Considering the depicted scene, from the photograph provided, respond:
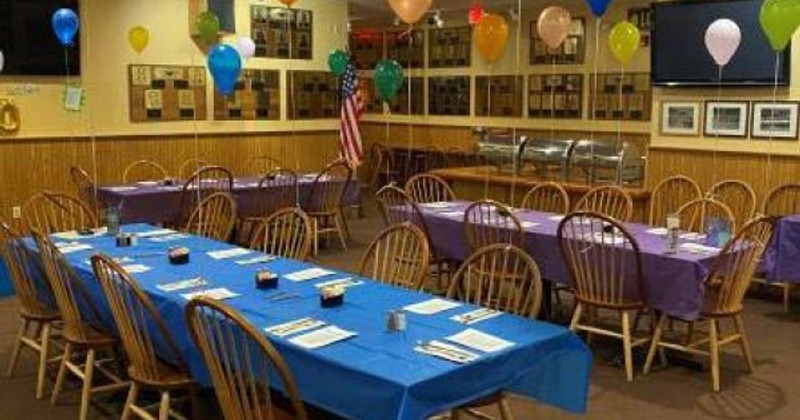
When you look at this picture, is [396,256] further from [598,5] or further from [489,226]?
[598,5]

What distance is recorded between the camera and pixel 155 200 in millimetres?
6777

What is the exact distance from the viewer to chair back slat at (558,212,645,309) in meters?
4.23

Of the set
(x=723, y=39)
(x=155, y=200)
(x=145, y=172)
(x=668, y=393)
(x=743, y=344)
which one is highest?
(x=723, y=39)

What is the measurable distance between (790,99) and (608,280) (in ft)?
9.30

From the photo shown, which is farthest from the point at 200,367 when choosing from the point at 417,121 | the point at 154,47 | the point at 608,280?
the point at 417,121

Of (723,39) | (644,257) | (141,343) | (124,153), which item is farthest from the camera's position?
(124,153)

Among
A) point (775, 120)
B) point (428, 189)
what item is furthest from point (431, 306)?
point (775, 120)

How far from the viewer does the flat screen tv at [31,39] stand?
7.38 meters

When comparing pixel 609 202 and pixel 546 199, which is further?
pixel 546 199

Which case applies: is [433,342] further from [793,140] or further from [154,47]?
[154,47]

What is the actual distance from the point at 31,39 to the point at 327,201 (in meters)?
3.18

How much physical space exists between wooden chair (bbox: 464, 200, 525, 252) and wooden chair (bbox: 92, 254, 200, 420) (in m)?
2.42

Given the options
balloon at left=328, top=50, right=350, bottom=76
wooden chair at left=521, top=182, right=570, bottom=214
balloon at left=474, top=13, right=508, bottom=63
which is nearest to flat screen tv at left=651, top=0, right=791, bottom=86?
balloon at left=474, top=13, right=508, bottom=63

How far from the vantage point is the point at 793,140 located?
20.0 feet
